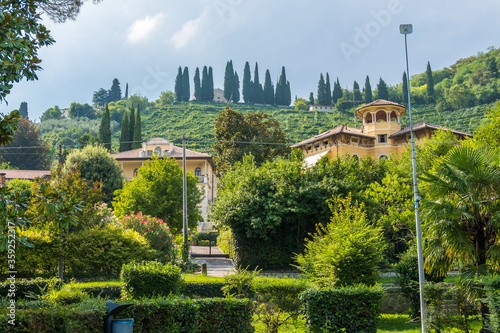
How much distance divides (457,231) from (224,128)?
3268cm

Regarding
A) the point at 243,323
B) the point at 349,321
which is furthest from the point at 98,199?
the point at 349,321

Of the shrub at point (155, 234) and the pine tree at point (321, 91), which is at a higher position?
the pine tree at point (321, 91)

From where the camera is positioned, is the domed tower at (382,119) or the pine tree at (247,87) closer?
the domed tower at (382,119)

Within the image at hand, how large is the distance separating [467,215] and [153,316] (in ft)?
26.2

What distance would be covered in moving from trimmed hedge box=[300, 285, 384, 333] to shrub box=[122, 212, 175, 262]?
12.3 m

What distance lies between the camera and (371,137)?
52.6m

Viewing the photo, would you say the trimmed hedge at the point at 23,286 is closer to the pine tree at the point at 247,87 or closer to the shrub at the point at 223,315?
the shrub at the point at 223,315

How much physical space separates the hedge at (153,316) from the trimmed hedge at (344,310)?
163 centimetres

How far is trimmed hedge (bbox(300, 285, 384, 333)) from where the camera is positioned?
1076 centimetres

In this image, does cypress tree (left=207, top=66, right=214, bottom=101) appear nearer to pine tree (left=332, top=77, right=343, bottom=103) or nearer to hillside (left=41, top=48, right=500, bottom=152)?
hillside (left=41, top=48, right=500, bottom=152)

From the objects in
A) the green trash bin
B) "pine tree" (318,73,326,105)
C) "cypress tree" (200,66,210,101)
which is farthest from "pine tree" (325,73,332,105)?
the green trash bin

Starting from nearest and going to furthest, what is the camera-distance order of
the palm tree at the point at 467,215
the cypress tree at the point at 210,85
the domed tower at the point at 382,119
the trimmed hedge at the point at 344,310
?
the trimmed hedge at the point at 344,310 → the palm tree at the point at 467,215 → the domed tower at the point at 382,119 → the cypress tree at the point at 210,85

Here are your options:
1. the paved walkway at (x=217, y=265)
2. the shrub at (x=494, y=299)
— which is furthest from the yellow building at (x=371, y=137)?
the shrub at (x=494, y=299)

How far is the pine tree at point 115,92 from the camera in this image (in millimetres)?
161425
